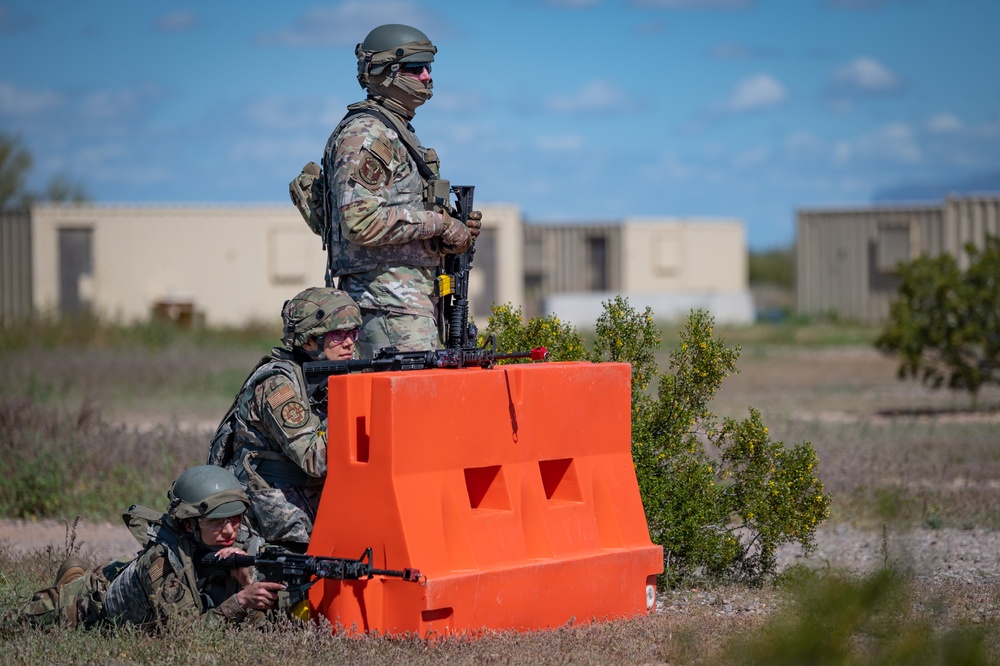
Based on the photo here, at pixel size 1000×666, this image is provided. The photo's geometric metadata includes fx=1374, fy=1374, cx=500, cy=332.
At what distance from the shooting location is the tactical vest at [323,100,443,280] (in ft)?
20.3

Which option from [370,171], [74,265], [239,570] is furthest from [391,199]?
[74,265]

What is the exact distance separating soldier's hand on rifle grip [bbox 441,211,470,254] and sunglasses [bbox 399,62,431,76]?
655 millimetres

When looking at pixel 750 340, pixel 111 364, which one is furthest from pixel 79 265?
pixel 750 340

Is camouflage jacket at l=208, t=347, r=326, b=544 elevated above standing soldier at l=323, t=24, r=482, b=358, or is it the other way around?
standing soldier at l=323, t=24, r=482, b=358

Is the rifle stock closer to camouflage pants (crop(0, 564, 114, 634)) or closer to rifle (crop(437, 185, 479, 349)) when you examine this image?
camouflage pants (crop(0, 564, 114, 634))

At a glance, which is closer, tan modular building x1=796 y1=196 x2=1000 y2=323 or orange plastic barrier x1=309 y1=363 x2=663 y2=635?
orange plastic barrier x1=309 y1=363 x2=663 y2=635

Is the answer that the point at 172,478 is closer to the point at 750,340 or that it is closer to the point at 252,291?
the point at 252,291

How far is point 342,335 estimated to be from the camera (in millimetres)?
5668

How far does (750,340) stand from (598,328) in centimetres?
2301

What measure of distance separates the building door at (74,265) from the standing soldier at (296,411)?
2305 cm

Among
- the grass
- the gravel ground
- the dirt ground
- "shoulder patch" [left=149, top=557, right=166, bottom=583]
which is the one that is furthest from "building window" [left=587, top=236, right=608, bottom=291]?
"shoulder patch" [left=149, top=557, right=166, bottom=583]

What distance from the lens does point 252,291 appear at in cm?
2842

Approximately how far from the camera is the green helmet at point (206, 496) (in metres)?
5.24

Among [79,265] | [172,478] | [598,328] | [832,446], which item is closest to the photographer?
[598,328]
